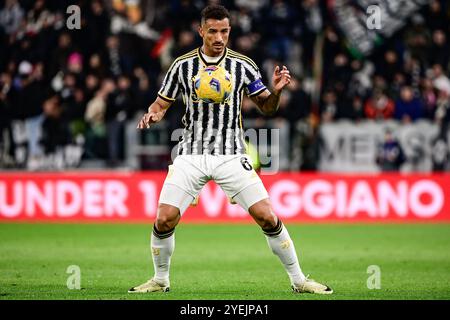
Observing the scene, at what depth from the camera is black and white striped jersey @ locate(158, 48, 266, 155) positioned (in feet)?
29.4

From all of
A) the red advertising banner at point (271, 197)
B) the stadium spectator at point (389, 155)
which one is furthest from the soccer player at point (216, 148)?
the stadium spectator at point (389, 155)

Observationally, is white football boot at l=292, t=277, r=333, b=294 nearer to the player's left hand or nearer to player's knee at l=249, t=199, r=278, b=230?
player's knee at l=249, t=199, r=278, b=230

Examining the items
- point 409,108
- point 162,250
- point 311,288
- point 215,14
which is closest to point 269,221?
point 311,288

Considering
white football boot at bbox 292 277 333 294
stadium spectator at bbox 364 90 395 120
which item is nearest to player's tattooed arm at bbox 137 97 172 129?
white football boot at bbox 292 277 333 294

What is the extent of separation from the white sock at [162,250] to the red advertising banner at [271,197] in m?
9.20

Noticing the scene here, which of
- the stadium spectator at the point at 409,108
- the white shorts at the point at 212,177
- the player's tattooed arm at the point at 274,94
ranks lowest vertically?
the white shorts at the point at 212,177

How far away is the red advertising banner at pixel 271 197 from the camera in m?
18.4

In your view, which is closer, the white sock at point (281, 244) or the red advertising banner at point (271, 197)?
the white sock at point (281, 244)

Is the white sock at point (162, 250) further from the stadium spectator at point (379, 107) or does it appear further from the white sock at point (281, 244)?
the stadium spectator at point (379, 107)

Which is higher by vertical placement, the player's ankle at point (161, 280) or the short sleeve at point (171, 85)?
the short sleeve at point (171, 85)

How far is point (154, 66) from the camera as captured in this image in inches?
818

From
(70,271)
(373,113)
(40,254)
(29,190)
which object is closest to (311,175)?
(373,113)

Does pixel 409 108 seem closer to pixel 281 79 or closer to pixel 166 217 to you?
pixel 281 79

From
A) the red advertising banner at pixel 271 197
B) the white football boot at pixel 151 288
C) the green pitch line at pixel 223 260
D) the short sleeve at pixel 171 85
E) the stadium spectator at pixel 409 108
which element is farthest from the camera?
the stadium spectator at pixel 409 108
